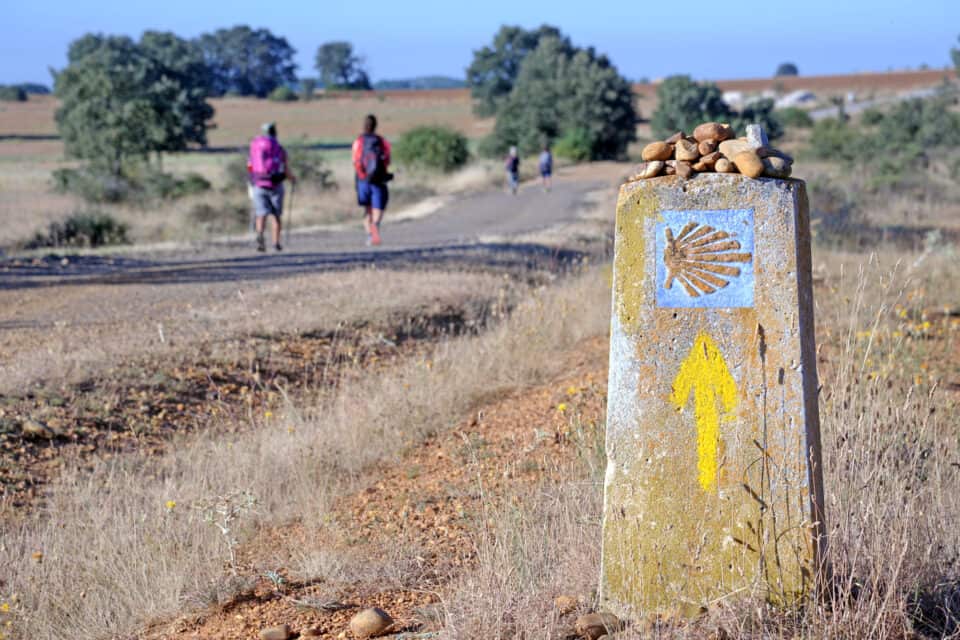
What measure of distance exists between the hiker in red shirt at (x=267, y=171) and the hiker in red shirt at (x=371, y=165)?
0.95m

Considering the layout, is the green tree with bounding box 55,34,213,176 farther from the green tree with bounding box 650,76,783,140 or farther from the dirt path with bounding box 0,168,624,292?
the green tree with bounding box 650,76,783,140

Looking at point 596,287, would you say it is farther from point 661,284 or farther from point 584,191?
point 584,191

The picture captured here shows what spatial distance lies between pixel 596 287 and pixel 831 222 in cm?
861

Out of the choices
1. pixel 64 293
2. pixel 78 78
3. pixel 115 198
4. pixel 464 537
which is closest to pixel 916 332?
pixel 464 537

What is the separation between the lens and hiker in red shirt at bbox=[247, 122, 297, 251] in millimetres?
13523

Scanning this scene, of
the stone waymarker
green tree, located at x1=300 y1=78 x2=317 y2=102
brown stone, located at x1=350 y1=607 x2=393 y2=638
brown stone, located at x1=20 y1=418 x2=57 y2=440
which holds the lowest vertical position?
brown stone, located at x1=20 y1=418 x2=57 y2=440

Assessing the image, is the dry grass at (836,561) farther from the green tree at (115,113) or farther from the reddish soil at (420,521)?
the green tree at (115,113)

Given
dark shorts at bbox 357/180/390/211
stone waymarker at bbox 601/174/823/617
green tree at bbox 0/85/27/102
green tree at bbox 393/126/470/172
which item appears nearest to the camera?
stone waymarker at bbox 601/174/823/617

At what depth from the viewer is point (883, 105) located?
66375 millimetres

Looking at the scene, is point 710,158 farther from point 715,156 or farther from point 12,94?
point 12,94

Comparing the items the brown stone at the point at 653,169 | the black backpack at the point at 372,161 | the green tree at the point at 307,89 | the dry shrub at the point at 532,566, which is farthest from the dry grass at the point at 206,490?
the green tree at the point at 307,89

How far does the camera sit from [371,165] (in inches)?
532

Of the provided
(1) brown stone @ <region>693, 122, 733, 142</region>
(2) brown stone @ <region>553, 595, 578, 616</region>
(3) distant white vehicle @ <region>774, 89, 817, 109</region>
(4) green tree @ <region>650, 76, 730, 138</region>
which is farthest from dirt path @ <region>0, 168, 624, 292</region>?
(3) distant white vehicle @ <region>774, 89, 817, 109</region>

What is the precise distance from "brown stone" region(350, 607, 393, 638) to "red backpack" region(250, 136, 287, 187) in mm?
10606
